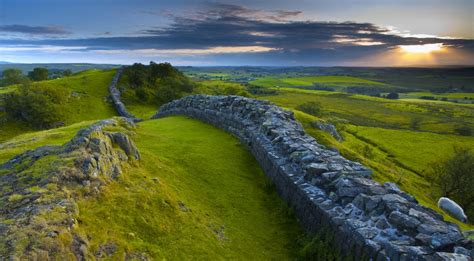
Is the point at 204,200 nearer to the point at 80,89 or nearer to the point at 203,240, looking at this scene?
the point at 203,240

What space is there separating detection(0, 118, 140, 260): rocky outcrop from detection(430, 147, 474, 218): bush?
43.3 m

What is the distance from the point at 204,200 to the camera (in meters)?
15.1

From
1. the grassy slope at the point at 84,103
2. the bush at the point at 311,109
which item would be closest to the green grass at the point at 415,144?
the bush at the point at 311,109

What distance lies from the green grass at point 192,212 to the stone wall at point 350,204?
1087 millimetres

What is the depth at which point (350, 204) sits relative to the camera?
1159 cm

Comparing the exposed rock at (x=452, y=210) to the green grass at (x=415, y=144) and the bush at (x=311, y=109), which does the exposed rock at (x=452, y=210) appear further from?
the bush at (x=311, y=109)

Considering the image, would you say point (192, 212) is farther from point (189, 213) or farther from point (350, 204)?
point (350, 204)

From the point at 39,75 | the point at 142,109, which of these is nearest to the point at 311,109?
the point at 142,109

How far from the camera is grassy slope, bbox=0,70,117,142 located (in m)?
62.6

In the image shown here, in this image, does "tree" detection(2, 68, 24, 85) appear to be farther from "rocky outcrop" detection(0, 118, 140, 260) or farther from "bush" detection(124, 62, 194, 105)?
"rocky outcrop" detection(0, 118, 140, 260)

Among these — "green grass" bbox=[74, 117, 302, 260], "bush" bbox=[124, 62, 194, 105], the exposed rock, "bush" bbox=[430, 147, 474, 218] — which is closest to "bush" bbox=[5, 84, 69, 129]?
"bush" bbox=[124, 62, 194, 105]

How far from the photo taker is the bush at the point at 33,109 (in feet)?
208

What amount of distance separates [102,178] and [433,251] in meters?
10.1

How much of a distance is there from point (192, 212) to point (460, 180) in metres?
44.1
